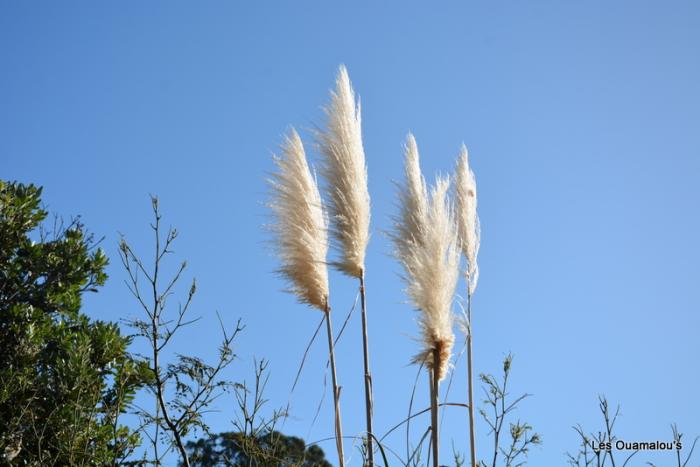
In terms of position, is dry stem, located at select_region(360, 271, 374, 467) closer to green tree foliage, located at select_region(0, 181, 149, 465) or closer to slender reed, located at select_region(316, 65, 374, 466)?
slender reed, located at select_region(316, 65, 374, 466)

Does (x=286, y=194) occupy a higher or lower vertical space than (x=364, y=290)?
higher

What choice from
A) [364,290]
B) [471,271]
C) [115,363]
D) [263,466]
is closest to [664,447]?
[471,271]

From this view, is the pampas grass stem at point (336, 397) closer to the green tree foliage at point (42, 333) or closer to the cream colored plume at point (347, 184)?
the cream colored plume at point (347, 184)

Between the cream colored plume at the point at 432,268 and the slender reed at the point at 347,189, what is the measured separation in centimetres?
21

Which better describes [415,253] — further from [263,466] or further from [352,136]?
[263,466]

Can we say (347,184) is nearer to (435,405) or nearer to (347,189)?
(347,189)

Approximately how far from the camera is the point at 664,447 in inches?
135

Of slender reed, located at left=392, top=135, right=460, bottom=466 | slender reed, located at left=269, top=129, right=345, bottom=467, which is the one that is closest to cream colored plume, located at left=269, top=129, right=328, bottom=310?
slender reed, located at left=269, top=129, right=345, bottom=467

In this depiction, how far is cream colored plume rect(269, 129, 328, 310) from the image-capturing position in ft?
12.4

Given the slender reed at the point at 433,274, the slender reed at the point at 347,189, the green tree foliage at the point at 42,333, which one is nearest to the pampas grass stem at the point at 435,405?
→ the slender reed at the point at 433,274

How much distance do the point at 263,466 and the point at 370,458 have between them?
1.53ft

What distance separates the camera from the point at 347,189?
3.66 meters

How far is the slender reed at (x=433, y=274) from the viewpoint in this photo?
316 cm

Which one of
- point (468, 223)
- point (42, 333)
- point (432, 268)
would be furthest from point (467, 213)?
point (42, 333)
